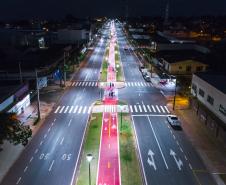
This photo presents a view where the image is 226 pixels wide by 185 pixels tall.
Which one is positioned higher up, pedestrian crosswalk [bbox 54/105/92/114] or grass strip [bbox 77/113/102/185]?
pedestrian crosswalk [bbox 54/105/92/114]

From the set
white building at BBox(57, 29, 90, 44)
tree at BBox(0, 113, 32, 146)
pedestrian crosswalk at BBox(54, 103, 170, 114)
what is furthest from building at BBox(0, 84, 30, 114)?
white building at BBox(57, 29, 90, 44)

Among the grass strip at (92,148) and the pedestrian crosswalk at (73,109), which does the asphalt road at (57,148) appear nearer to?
the pedestrian crosswalk at (73,109)

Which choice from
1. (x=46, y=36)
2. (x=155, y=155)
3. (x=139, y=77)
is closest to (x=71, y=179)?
(x=155, y=155)

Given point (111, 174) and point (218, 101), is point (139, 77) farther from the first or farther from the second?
point (111, 174)

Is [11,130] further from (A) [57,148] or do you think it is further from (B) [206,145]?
(B) [206,145]

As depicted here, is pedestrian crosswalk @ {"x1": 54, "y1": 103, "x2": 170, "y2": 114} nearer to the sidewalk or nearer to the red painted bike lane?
the red painted bike lane

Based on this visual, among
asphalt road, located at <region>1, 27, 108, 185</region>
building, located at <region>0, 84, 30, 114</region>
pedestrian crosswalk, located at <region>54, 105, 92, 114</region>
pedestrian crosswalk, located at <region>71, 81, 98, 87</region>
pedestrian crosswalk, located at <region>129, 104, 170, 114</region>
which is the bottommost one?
asphalt road, located at <region>1, 27, 108, 185</region>
